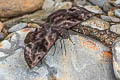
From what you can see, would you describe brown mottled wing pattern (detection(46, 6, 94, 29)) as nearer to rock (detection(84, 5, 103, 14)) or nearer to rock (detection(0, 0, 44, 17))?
rock (detection(84, 5, 103, 14))

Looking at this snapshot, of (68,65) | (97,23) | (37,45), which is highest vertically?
(37,45)

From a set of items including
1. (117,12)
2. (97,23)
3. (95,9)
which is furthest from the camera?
(95,9)

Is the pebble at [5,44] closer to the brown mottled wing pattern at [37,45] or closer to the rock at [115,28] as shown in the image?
the brown mottled wing pattern at [37,45]

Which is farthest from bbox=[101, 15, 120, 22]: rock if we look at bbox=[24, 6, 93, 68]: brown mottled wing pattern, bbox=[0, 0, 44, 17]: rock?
bbox=[0, 0, 44, 17]: rock

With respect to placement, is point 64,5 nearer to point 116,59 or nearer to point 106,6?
point 106,6

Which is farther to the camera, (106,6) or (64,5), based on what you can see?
(64,5)

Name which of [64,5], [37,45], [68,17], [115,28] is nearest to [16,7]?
[64,5]
